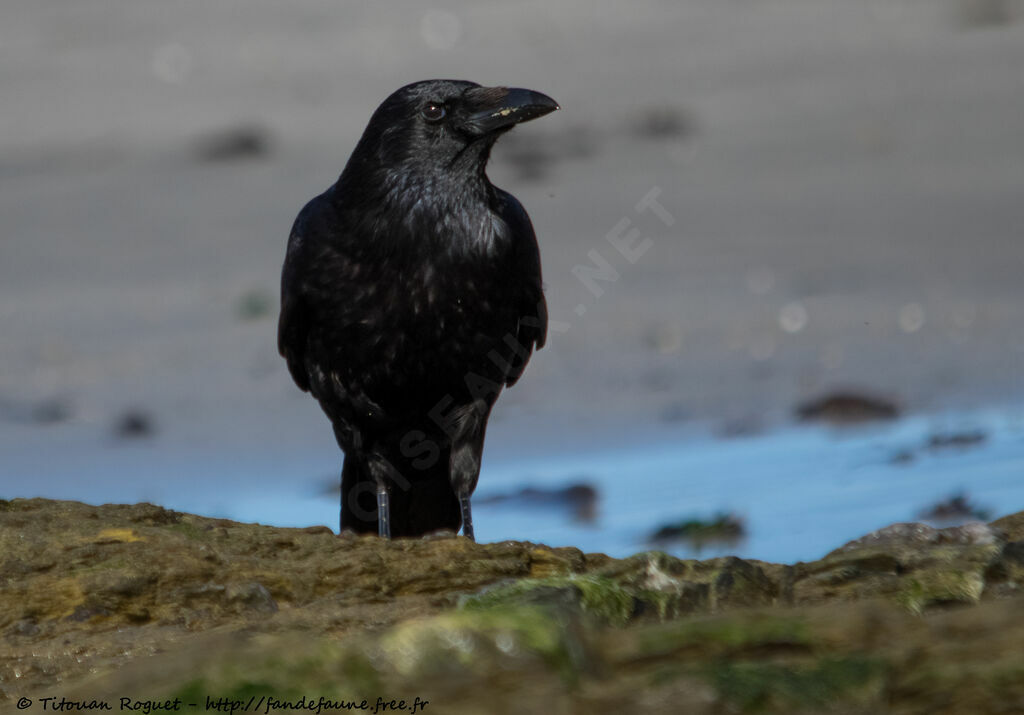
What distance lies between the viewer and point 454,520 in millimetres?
6648

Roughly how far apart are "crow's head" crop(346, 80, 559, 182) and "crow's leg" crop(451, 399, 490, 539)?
46.6 inches

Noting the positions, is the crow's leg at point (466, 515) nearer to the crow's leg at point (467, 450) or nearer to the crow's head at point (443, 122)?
the crow's leg at point (467, 450)

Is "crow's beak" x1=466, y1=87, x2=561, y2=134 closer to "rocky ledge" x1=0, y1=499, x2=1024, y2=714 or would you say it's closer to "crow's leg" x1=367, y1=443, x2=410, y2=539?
"crow's leg" x1=367, y1=443, x2=410, y2=539

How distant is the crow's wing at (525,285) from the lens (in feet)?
20.5

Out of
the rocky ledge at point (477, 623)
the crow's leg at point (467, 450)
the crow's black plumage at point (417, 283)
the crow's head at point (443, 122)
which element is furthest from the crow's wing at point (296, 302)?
the rocky ledge at point (477, 623)

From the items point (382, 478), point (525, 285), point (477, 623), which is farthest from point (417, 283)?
point (477, 623)

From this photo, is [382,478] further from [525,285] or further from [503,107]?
[503,107]

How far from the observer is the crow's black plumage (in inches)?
234

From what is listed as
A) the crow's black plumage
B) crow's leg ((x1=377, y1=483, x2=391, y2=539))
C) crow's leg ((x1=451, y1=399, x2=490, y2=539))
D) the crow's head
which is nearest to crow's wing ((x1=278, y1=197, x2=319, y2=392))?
the crow's black plumage

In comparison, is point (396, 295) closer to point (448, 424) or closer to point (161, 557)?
point (448, 424)

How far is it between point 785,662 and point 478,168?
3912mm

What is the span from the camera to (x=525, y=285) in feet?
20.8

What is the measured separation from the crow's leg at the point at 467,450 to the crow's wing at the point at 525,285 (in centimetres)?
32

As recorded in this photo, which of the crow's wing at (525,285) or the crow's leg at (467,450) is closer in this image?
the crow's leg at (467,450)
